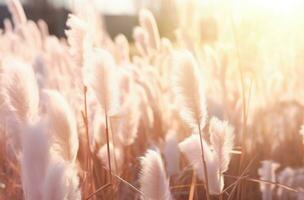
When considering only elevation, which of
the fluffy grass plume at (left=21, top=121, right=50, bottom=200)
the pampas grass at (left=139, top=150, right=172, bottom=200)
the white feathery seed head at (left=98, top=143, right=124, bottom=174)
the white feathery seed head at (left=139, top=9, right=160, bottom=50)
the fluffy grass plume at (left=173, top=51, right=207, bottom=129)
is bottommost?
the white feathery seed head at (left=98, top=143, right=124, bottom=174)

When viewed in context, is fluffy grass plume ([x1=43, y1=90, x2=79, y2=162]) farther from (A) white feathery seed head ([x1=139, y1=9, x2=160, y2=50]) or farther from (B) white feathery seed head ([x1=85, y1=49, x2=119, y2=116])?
(A) white feathery seed head ([x1=139, y1=9, x2=160, y2=50])

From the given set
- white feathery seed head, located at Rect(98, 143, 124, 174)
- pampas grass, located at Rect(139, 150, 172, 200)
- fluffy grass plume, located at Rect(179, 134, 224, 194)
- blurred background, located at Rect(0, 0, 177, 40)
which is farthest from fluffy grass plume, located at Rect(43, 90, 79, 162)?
blurred background, located at Rect(0, 0, 177, 40)

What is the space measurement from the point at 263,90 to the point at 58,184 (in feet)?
5.34

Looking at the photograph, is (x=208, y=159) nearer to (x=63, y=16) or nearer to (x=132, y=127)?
(x=132, y=127)

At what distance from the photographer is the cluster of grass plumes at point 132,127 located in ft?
2.58

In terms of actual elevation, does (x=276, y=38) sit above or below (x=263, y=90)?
above

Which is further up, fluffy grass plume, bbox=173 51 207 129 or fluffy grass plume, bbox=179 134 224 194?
fluffy grass plume, bbox=173 51 207 129

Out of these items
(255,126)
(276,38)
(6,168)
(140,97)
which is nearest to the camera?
(6,168)

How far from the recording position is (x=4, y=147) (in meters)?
1.52

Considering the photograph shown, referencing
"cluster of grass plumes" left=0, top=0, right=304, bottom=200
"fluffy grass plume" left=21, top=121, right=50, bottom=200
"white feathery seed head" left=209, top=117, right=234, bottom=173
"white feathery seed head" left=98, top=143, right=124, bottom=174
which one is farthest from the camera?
"white feathery seed head" left=98, top=143, right=124, bottom=174

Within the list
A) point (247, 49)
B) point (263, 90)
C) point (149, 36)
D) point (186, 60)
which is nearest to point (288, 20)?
point (263, 90)

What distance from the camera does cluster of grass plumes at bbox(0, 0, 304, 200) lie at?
2.58 feet

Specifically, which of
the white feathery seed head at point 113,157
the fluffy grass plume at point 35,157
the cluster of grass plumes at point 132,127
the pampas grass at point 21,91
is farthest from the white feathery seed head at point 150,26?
the fluffy grass plume at point 35,157

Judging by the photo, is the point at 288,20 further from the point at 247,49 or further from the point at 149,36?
the point at 149,36
